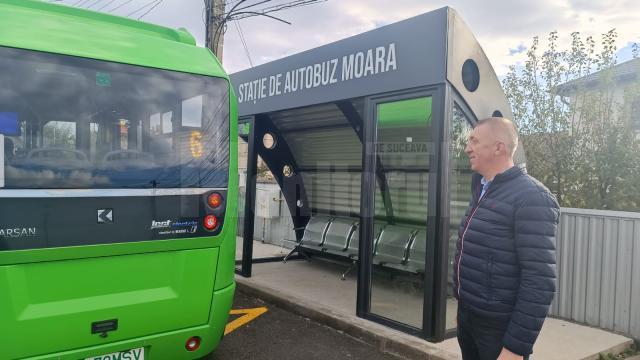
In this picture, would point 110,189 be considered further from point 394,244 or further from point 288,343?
point 394,244

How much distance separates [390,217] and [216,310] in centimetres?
268

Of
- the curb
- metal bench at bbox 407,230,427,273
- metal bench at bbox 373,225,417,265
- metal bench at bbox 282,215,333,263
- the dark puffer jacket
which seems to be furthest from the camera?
metal bench at bbox 282,215,333,263

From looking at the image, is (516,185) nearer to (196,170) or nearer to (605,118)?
(196,170)

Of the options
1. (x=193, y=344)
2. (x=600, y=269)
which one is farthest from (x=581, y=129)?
(x=193, y=344)

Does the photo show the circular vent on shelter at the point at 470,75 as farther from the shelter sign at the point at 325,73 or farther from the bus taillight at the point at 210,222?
the bus taillight at the point at 210,222

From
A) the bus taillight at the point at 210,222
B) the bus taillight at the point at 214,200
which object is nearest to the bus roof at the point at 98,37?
the bus taillight at the point at 214,200

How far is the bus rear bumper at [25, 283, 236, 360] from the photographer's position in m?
2.93

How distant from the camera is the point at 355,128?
6406 millimetres

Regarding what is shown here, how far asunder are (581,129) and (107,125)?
5526mm

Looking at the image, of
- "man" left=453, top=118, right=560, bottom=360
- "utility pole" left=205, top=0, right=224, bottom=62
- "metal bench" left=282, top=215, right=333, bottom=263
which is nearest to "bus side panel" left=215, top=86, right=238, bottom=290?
"man" left=453, top=118, right=560, bottom=360

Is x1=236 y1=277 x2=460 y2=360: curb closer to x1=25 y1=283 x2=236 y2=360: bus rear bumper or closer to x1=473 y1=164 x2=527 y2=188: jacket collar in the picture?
x1=25 y1=283 x2=236 y2=360: bus rear bumper

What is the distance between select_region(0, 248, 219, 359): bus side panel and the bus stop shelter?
6.61 feet

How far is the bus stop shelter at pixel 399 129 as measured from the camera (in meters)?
4.20

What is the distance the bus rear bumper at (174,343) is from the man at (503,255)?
1835 mm
